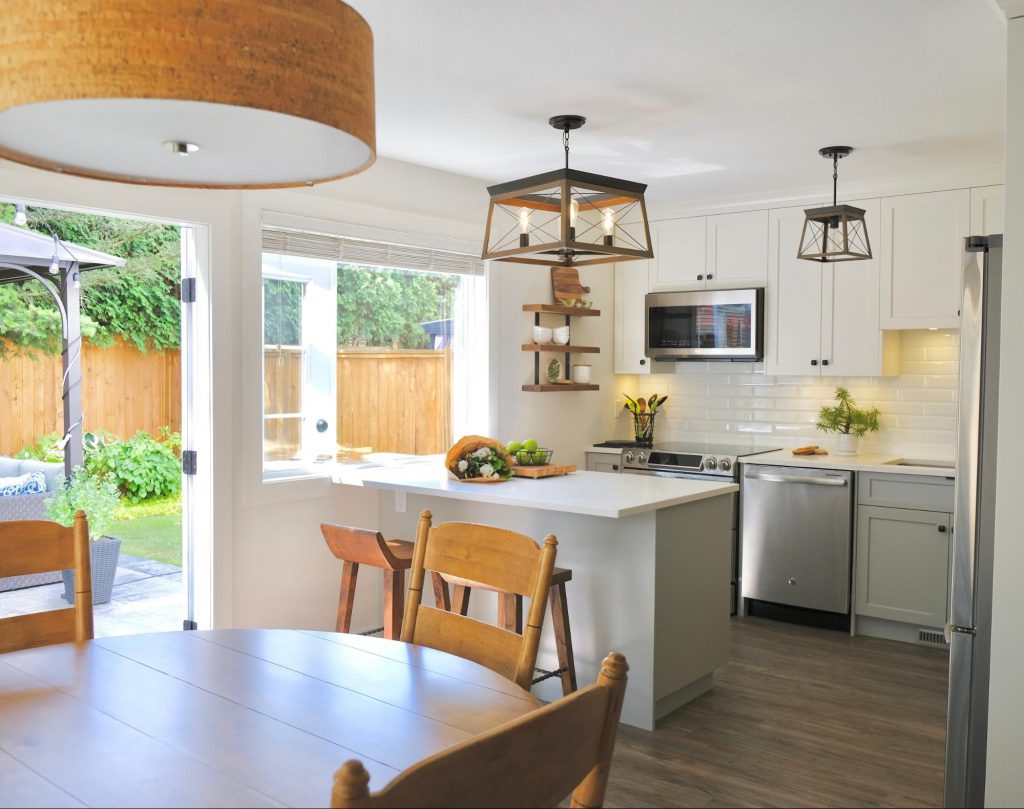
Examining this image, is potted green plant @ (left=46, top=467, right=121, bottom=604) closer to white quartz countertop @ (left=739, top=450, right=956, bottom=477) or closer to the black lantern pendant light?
white quartz countertop @ (left=739, top=450, right=956, bottom=477)

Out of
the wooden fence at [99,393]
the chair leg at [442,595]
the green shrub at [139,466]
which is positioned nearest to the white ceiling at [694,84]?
the chair leg at [442,595]

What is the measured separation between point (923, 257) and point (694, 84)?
2.15 meters

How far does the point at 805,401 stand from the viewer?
5.57 meters

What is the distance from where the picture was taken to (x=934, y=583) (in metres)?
4.55

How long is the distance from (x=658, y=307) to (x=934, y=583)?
2356mm

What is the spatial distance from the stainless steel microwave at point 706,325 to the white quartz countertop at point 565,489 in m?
1.63

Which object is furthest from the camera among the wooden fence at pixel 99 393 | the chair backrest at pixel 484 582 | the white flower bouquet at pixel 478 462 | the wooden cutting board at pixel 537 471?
the wooden fence at pixel 99 393

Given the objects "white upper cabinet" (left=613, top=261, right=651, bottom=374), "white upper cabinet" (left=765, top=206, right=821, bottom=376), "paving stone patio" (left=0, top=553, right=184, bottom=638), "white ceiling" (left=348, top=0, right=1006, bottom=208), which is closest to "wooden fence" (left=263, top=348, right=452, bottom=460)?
"white ceiling" (left=348, top=0, right=1006, bottom=208)

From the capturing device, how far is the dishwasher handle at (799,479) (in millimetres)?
4797

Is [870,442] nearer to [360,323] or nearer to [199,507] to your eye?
[360,323]

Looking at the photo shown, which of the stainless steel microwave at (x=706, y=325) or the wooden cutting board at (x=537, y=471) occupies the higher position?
the stainless steel microwave at (x=706, y=325)

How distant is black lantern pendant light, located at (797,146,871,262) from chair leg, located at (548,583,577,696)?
2.15 m

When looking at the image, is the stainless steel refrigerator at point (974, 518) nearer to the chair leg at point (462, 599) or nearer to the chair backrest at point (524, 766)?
the chair leg at point (462, 599)

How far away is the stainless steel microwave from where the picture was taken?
543cm
